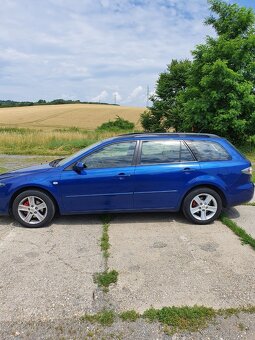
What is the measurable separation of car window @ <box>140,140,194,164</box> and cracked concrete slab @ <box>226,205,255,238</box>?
1.34m

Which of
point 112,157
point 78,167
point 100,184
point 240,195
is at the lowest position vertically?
point 240,195

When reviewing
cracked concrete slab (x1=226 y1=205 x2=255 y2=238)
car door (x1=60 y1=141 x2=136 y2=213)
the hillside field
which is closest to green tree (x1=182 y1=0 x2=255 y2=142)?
cracked concrete slab (x1=226 y1=205 x2=255 y2=238)

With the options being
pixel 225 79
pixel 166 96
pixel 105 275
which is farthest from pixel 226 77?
pixel 166 96

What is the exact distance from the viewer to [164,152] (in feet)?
16.3

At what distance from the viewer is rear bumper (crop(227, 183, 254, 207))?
4.96 metres

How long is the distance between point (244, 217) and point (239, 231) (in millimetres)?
865

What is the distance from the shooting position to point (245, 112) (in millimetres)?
13602

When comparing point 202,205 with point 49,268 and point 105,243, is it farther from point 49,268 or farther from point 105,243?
point 49,268

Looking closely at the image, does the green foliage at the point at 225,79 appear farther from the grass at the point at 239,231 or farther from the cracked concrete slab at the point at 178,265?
the cracked concrete slab at the point at 178,265

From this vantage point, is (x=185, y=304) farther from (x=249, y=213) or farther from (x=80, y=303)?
(x=249, y=213)

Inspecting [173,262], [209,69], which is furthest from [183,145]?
[209,69]

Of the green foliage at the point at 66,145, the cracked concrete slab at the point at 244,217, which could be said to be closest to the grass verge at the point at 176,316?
the cracked concrete slab at the point at 244,217

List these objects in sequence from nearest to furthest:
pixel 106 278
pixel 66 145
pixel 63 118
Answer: pixel 106 278 < pixel 66 145 < pixel 63 118

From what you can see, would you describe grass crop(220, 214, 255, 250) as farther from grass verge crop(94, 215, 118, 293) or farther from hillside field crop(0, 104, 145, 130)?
hillside field crop(0, 104, 145, 130)
